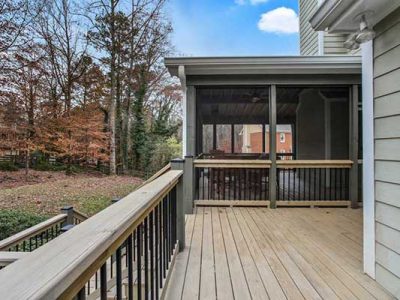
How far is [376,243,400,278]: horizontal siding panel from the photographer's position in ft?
7.14

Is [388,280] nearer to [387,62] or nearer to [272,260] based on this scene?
[272,260]

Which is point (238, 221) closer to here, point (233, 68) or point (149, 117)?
point (233, 68)

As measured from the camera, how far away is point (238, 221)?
14.6 ft

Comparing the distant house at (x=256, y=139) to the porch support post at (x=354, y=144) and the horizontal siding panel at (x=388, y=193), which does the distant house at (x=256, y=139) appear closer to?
the porch support post at (x=354, y=144)

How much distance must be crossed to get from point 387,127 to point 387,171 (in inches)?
13.2

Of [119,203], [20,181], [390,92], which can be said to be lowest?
[20,181]

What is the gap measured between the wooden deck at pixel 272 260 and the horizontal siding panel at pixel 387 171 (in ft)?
2.79

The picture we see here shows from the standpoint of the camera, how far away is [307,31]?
8.41 m

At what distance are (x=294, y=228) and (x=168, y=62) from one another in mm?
3185

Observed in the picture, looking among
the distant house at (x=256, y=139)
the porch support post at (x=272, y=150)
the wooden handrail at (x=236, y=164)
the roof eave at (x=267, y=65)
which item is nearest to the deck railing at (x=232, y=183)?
the wooden handrail at (x=236, y=164)

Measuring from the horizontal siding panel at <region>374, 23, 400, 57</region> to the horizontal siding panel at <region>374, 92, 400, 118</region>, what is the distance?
→ 14.4 inches

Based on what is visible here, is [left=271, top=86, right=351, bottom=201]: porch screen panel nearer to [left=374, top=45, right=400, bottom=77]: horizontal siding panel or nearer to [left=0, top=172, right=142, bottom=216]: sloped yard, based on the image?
[left=374, top=45, right=400, bottom=77]: horizontal siding panel

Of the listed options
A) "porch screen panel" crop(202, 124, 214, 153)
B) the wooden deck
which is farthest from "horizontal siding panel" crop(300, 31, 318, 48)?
the wooden deck

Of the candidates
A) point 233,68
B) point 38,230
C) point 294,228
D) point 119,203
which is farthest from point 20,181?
point 119,203
